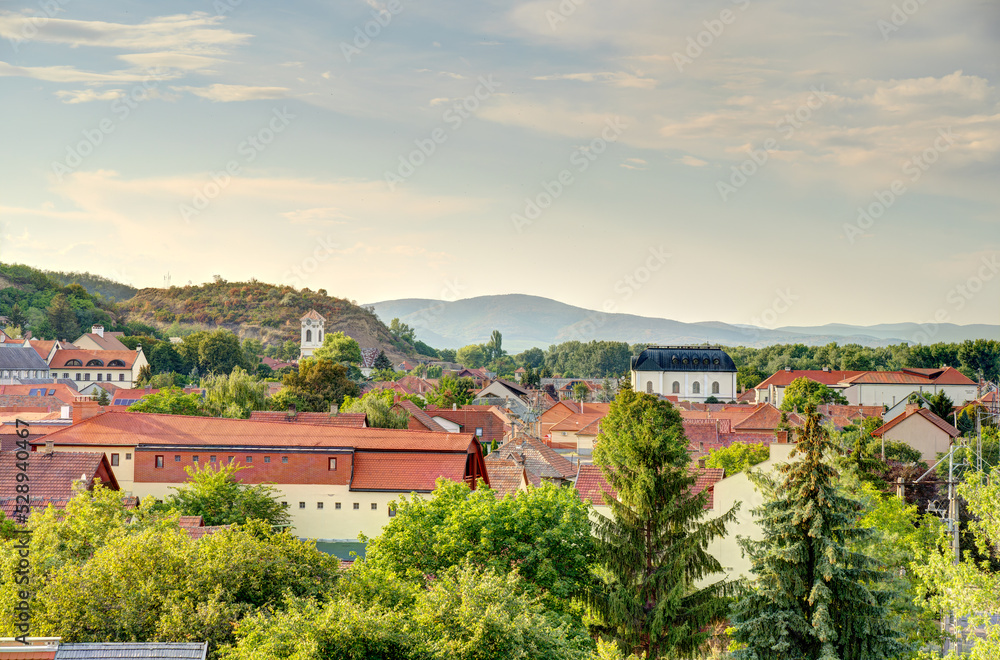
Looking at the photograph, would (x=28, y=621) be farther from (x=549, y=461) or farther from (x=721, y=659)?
(x=549, y=461)

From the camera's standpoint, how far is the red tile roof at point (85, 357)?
120531 millimetres

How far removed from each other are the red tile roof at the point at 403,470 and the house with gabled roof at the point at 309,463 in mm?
43

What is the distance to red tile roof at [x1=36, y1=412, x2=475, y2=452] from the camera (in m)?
38.2

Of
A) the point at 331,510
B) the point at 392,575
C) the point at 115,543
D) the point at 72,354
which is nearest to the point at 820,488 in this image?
the point at 392,575

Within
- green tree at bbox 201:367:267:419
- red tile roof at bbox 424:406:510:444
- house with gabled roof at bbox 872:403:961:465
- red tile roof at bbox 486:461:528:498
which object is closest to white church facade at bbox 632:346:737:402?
red tile roof at bbox 424:406:510:444

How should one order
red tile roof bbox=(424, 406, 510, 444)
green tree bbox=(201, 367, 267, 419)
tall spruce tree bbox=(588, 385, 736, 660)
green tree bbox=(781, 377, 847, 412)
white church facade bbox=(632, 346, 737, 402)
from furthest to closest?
white church facade bbox=(632, 346, 737, 402) < green tree bbox=(781, 377, 847, 412) < red tile roof bbox=(424, 406, 510, 444) < green tree bbox=(201, 367, 267, 419) < tall spruce tree bbox=(588, 385, 736, 660)

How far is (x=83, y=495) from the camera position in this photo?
70.4 feet

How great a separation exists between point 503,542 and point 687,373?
131084mm

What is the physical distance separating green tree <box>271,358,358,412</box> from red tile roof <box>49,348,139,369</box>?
195 feet

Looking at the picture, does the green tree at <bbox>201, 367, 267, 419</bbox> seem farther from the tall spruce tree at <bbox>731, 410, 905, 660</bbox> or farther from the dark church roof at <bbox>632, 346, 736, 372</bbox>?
the dark church roof at <bbox>632, 346, 736, 372</bbox>

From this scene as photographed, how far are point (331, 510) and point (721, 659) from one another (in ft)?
71.4

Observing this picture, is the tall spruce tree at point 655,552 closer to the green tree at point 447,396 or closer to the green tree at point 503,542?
the green tree at point 503,542

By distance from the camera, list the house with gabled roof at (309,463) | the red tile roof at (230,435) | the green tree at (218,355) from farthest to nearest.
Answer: the green tree at (218,355) < the red tile roof at (230,435) < the house with gabled roof at (309,463)

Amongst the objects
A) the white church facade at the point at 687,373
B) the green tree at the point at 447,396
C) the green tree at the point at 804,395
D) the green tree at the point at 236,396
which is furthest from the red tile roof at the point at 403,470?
the white church facade at the point at 687,373
